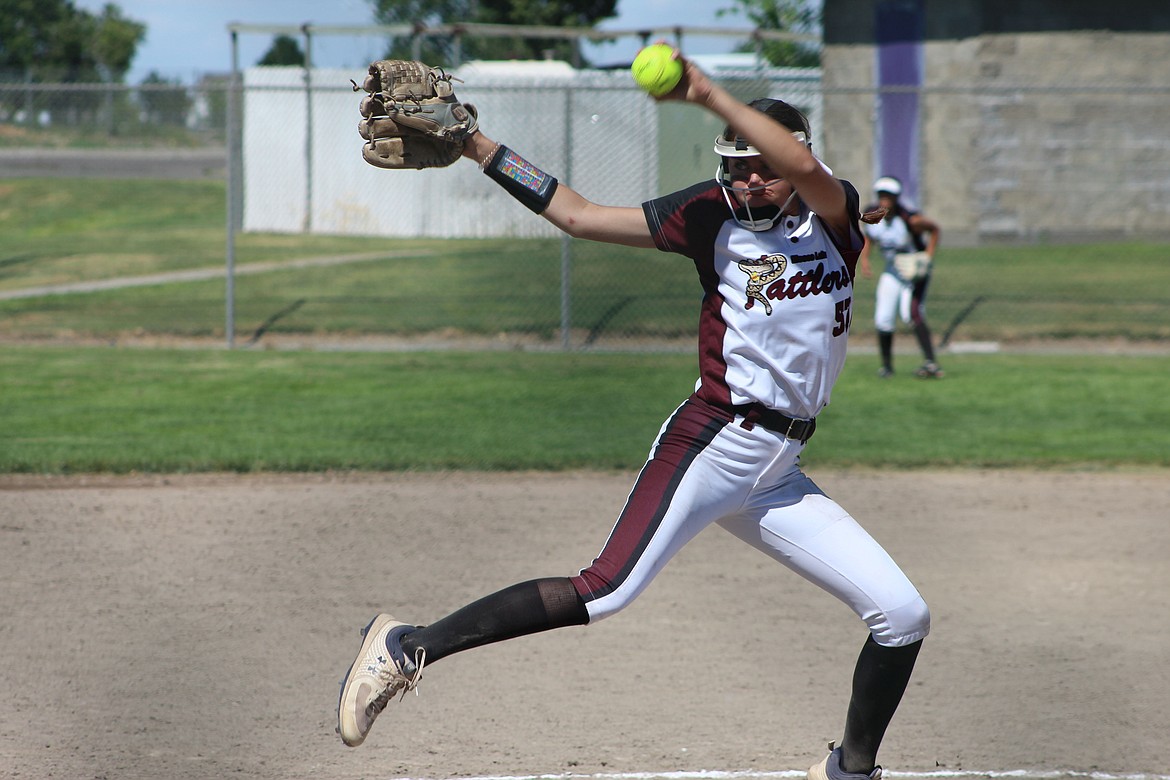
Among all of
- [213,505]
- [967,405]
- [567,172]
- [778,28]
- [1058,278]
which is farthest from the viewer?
[778,28]

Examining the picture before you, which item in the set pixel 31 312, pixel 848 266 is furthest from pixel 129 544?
pixel 31 312

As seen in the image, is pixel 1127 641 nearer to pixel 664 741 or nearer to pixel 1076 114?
pixel 664 741

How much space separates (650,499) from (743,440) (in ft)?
1.04

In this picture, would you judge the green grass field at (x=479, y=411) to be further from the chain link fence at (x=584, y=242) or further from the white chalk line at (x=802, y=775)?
the white chalk line at (x=802, y=775)

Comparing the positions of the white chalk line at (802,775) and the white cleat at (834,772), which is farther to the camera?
the white chalk line at (802,775)

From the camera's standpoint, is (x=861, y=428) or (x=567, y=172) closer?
(x=861, y=428)

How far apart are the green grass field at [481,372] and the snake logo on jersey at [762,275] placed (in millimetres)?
5296

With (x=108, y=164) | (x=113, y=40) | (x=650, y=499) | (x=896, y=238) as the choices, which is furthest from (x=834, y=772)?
(x=113, y=40)

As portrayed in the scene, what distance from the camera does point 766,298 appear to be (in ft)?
11.5

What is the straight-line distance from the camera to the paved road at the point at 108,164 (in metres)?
34.1

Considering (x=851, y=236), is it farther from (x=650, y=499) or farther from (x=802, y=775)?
(x=802, y=775)

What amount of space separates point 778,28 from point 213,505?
28625 millimetres

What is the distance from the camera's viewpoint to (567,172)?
12.9 m

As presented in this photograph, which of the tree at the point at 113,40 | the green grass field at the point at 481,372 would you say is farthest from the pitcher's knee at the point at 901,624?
the tree at the point at 113,40
